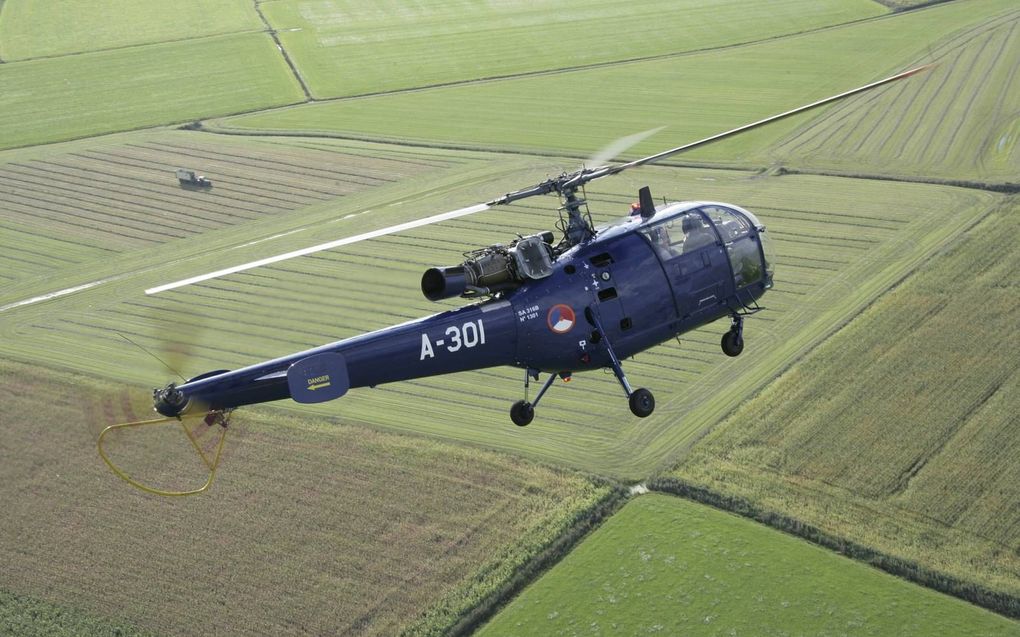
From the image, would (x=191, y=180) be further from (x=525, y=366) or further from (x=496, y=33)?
(x=525, y=366)

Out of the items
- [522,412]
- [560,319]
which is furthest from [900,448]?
[560,319]

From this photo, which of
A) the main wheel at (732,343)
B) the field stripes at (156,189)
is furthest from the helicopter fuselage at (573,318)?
the field stripes at (156,189)

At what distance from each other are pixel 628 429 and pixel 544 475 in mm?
3935

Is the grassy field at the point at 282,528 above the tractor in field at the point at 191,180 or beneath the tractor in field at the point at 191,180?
beneath

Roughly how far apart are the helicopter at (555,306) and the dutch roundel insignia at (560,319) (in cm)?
2

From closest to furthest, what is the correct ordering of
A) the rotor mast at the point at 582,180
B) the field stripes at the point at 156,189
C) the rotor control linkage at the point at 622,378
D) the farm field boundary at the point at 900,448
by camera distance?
the rotor mast at the point at 582,180 < the rotor control linkage at the point at 622,378 < the farm field boundary at the point at 900,448 < the field stripes at the point at 156,189

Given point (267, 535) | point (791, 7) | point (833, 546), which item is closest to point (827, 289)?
point (833, 546)

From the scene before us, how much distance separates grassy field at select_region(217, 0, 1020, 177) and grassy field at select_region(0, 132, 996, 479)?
3872 mm

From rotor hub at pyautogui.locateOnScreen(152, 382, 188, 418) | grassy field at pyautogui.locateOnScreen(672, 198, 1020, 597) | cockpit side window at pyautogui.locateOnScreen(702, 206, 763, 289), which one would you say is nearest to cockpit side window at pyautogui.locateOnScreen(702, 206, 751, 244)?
cockpit side window at pyautogui.locateOnScreen(702, 206, 763, 289)

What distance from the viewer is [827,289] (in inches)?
1897

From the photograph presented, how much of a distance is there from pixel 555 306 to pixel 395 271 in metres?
27.6

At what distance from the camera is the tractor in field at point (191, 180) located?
64.7 metres

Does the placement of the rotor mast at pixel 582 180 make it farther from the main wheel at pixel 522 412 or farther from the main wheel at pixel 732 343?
the main wheel at pixel 732 343

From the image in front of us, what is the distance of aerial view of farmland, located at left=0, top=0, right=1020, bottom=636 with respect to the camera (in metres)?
26.8
